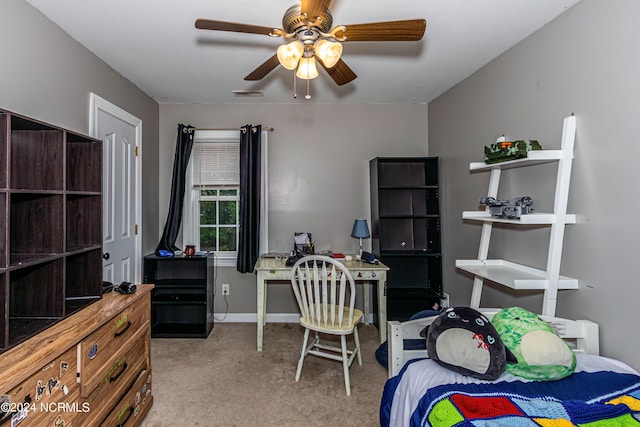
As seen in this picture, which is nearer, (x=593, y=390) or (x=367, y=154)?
(x=593, y=390)

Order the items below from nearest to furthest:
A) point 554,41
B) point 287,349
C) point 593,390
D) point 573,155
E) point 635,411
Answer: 1. point 635,411
2. point 593,390
3. point 573,155
4. point 554,41
5. point 287,349

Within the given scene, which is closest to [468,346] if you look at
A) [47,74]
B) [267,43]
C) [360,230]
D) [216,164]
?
[360,230]

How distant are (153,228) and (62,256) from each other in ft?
6.61

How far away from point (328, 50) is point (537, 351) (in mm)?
1629

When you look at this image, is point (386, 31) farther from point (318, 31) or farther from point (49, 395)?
point (49, 395)

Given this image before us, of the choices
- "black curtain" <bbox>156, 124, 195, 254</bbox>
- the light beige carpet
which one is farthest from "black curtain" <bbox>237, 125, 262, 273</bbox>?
the light beige carpet

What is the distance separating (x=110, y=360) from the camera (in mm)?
1598

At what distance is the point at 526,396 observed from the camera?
1239 mm

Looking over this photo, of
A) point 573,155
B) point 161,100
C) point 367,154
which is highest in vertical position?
point 161,100

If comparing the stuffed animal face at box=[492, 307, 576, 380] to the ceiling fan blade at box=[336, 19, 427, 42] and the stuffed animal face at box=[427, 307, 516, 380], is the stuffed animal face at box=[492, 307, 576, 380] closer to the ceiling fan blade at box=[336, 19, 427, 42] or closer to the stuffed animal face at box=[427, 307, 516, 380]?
the stuffed animal face at box=[427, 307, 516, 380]

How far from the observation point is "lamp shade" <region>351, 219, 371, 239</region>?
11.2 ft

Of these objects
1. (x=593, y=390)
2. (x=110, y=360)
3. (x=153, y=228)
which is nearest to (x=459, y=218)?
(x=593, y=390)

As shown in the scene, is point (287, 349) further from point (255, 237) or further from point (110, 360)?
point (110, 360)

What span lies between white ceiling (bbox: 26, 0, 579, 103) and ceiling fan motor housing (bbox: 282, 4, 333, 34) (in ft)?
1.33
